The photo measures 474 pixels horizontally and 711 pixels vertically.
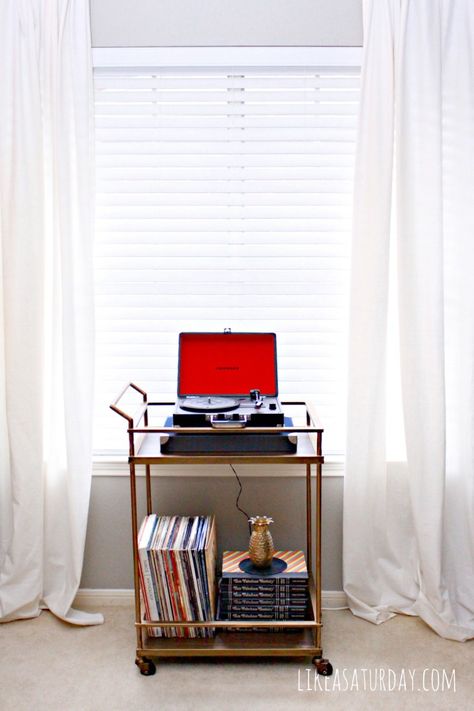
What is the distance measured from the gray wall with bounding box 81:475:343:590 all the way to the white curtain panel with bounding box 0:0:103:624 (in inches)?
5.3

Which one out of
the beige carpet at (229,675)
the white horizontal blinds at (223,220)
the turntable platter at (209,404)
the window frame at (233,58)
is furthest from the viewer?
the white horizontal blinds at (223,220)

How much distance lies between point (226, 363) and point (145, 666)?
3.20ft

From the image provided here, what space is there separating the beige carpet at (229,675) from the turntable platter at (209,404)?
81 centimetres

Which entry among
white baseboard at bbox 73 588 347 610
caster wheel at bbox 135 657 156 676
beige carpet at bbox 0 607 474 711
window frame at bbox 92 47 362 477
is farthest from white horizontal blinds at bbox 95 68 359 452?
caster wheel at bbox 135 657 156 676

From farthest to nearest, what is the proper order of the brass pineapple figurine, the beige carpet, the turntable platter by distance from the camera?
the brass pineapple figurine
the turntable platter
the beige carpet

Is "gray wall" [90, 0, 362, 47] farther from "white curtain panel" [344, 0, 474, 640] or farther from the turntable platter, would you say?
the turntable platter

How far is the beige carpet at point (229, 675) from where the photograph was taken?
6.72 feet

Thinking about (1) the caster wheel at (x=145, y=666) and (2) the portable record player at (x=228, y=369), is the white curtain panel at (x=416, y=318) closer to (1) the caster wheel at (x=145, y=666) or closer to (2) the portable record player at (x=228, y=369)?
(2) the portable record player at (x=228, y=369)

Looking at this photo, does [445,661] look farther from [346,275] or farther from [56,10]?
[56,10]

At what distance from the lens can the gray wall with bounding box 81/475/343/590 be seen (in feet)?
8.36

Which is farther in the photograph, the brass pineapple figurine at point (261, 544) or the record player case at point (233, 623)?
the brass pineapple figurine at point (261, 544)

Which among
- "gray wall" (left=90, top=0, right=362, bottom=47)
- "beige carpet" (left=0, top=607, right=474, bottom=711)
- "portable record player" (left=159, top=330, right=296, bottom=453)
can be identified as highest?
"gray wall" (left=90, top=0, right=362, bottom=47)

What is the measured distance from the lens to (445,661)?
7.33 ft

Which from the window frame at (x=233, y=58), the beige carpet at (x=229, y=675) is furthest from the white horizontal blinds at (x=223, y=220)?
the beige carpet at (x=229, y=675)
